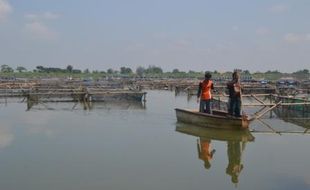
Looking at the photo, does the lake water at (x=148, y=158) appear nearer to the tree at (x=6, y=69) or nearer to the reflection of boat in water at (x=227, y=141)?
the reflection of boat in water at (x=227, y=141)

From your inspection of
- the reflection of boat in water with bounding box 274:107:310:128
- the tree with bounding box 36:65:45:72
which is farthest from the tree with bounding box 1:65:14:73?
the reflection of boat in water with bounding box 274:107:310:128

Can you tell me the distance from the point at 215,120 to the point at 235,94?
3.35 feet

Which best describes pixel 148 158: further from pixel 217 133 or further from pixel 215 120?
pixel 215 120

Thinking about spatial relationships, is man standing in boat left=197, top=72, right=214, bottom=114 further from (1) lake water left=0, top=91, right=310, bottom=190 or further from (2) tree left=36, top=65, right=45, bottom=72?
(2) tree left=36, top=65, right=45, bottom=72

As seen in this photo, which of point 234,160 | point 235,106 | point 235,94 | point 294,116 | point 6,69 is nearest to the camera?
point 234,160

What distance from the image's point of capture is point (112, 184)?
8.28m

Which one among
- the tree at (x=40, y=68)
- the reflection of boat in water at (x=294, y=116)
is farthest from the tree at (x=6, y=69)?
the reflection of boat in water at (x=294, y=116)

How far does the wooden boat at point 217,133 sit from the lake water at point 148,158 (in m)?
0.03

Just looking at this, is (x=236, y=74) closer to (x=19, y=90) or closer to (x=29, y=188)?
(x=29, y=188)

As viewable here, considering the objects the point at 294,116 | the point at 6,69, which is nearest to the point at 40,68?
the point at 6,69

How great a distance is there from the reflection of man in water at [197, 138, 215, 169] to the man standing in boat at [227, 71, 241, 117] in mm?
2152

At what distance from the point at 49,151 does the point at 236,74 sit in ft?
21.0

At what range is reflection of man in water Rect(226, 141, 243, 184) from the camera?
9.16 m

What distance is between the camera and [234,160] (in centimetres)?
1055
